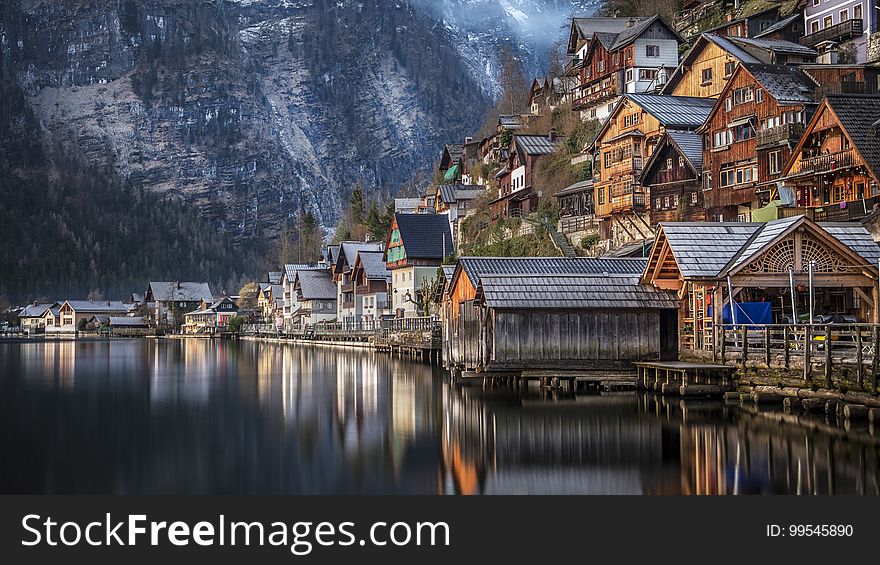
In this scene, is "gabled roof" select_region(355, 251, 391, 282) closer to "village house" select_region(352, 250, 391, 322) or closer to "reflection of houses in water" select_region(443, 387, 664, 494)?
"village house" select_region(352, 250, 391, 322)

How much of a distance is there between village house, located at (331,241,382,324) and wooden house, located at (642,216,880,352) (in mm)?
72533

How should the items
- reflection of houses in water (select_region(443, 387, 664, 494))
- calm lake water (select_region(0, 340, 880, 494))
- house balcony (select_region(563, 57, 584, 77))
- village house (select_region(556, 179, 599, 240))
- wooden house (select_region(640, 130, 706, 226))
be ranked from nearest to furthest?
calm lake water (select_region(0, 340, 880, 494))
reflection of houses in water (select_region(443, 387, 664, 494))
wooden house (select_region(640, 130, 706, 226))
village house (select_region(556, 179, 599, 240))
house balcony (select_region(563, 57, 584, 77))

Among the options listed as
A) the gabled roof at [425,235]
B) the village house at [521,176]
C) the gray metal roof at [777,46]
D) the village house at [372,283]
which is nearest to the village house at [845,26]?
the gray metal roof at [777,46]

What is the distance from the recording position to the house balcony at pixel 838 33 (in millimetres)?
77812

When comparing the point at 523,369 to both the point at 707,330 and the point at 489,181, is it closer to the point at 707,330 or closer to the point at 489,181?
the point at 707,330

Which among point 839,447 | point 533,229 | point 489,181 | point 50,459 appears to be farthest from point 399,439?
point 489,181

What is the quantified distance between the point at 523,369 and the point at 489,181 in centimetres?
6637

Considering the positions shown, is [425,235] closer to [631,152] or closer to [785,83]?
[631,152]

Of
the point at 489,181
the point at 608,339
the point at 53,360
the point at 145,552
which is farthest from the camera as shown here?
the point at 489,181

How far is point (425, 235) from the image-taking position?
100m

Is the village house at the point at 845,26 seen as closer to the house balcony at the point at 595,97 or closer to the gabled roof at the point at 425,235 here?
the house balcony at the point at 595,97

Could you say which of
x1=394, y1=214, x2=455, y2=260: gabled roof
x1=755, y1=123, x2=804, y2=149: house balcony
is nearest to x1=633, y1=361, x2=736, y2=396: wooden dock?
x1=755, y1=123, x2=804, y2=149: house balcony

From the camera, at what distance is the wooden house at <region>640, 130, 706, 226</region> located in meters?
66.5

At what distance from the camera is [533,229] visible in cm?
8175
